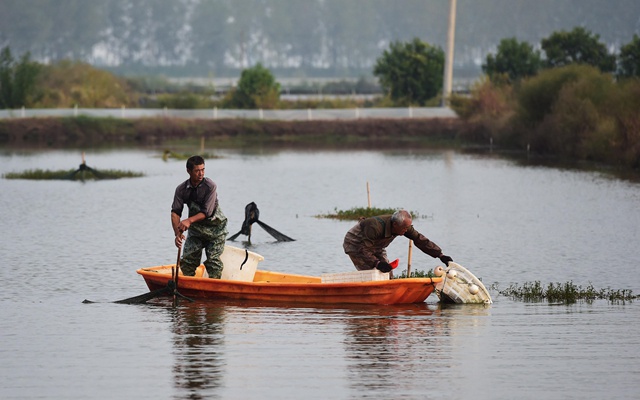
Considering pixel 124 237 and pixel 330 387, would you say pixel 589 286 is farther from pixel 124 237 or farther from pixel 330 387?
pixel 124 237

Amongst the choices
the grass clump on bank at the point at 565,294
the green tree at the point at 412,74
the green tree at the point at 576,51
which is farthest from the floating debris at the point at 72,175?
the green tree at the point at 412,74

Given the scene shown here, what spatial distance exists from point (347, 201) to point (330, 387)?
2375 centimetres

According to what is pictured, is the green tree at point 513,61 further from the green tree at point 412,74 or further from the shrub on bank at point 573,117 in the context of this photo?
the shrub on bank at point 573,117

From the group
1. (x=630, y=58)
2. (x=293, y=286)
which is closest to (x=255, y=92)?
(x=630, y=58)

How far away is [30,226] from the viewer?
96.5ft

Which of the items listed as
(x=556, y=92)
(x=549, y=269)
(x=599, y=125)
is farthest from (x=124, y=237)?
(x=556, y=92)

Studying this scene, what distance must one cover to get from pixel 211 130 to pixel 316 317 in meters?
55.2

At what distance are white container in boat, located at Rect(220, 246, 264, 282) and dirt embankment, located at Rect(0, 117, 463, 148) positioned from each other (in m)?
51.0

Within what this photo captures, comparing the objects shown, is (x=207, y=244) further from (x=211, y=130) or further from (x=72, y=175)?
(x=211, y=130)

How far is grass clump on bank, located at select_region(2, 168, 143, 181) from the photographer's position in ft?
141

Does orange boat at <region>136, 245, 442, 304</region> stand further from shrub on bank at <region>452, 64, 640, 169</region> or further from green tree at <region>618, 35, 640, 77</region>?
green tree at <region>618, 35, 640, 77</region>

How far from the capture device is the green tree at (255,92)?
79.5 metres

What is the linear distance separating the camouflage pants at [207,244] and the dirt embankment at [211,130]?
51.1 m

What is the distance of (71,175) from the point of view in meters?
42.8
